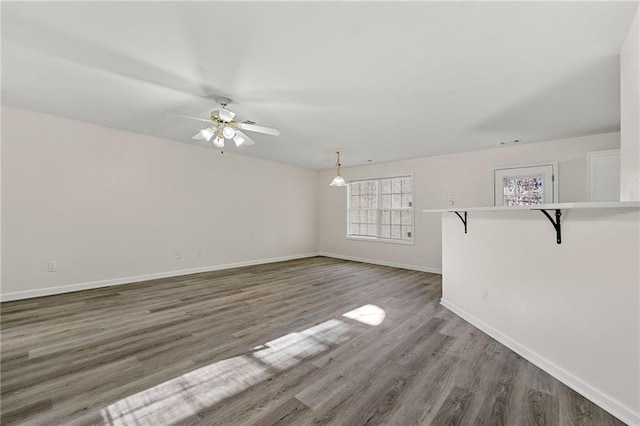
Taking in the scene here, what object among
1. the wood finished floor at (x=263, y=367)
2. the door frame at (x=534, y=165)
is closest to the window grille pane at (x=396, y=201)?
the door frame at (x=534, y=165)

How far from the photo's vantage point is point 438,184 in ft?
18.2

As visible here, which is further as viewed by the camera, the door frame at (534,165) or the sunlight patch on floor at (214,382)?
the door frame at (534,165)

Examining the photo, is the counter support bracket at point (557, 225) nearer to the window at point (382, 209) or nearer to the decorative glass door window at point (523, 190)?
the decorative glass door window at point (523, 190)

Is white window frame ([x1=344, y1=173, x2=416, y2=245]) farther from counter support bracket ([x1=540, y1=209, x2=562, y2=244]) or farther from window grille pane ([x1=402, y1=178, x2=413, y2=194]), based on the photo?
counter support bracket ([x1=540, y1=209, x2=562, y2=244])

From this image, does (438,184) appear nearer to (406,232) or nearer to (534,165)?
(406,232)

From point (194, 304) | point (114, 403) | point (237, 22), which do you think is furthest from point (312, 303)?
point (237, 22)

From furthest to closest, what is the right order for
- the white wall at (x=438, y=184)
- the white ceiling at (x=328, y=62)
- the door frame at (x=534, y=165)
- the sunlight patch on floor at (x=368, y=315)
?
1. the door frame at (x=534, y=165)
2. the white wall at (x=438, y=184)
3. the sunlight patch on floor at (x=368, y=315)
4. the white ceiling at (x=328, y=62)

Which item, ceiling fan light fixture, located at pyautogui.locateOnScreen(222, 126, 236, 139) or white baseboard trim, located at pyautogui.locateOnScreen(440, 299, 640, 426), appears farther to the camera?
ceiling fan light fixture, located at pyautogui.locateOnScreen(222, 126, 236, 139)

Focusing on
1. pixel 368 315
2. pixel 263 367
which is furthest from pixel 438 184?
pixel 263 367

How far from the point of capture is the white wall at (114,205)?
11.7 ft

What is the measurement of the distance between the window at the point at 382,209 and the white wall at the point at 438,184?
0.20 m

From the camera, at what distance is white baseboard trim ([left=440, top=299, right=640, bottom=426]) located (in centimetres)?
151

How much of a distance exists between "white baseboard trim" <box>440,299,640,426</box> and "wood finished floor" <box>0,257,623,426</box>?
54mm

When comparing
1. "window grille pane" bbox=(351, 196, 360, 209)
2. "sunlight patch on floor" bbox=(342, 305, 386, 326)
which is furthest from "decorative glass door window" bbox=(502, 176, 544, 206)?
"sunlight patch on floor" bbox=(342, 305, 386, 326)
